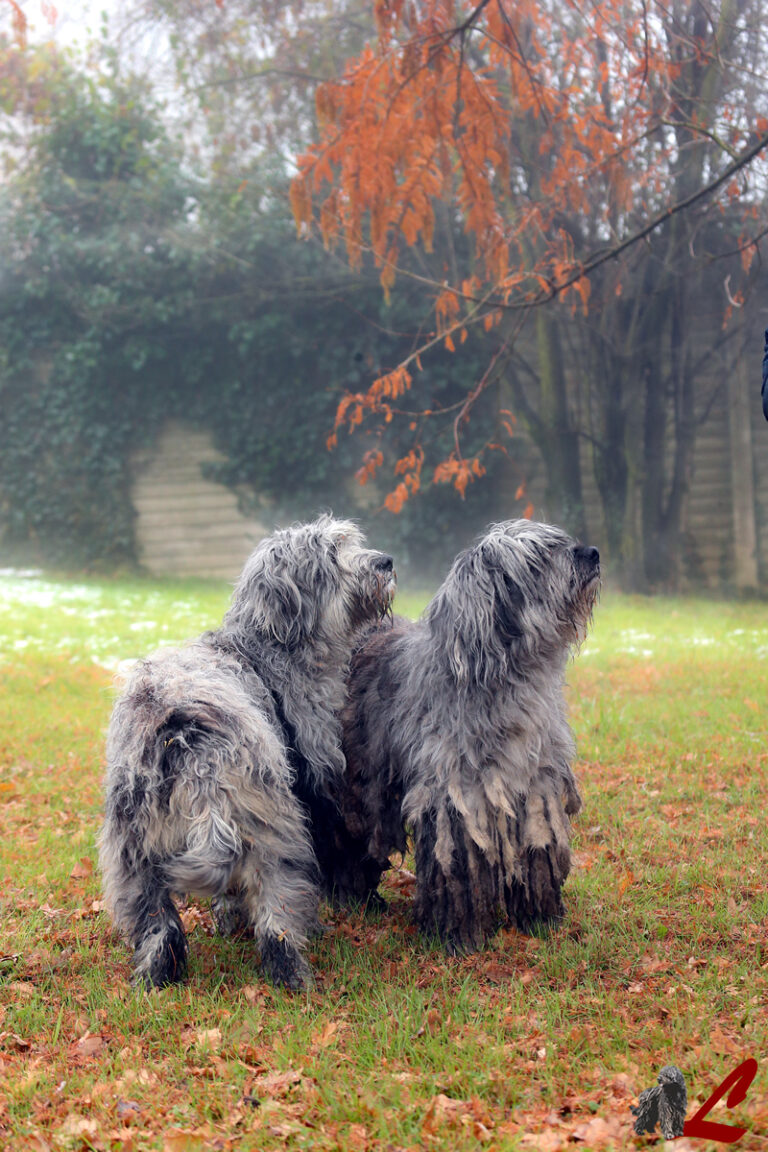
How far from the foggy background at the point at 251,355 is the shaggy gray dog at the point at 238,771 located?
931cm

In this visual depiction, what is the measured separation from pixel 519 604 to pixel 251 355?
12540 mm

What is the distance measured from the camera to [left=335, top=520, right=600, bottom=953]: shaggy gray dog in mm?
3938

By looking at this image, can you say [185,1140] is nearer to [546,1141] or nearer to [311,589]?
[546,1141]

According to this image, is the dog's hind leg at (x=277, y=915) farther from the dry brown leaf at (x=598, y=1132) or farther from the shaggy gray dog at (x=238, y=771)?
the dry brown leaf at (x=598, y=1132)

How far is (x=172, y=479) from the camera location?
16156 millimetres

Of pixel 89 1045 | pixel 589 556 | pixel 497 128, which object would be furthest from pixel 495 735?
pixel 497 128

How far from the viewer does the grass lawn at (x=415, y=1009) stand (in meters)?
2.88

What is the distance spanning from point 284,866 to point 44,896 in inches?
62.9

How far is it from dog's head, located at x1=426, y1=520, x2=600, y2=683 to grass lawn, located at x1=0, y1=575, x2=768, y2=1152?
1.13 m

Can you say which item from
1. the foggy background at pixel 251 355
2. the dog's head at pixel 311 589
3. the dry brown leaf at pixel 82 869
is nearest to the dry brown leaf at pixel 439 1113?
the dog's head at pixel 311 589

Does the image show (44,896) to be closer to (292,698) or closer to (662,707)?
(292,698)

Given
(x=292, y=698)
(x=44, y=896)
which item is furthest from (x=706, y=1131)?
(x=44, y=896)

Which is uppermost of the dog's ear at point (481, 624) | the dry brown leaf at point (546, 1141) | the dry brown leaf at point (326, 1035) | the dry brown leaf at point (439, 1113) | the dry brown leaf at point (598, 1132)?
the dog's ear at point (481, 624)

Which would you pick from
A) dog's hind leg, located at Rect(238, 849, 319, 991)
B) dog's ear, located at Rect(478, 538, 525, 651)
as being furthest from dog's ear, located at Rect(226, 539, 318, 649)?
dog's hind leg, located at Rect(238, 849, 319, 991)
